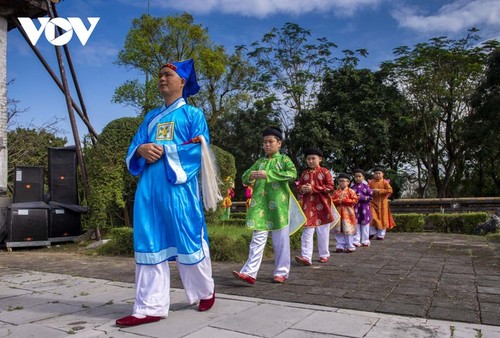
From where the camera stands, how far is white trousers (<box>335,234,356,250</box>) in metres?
8.06

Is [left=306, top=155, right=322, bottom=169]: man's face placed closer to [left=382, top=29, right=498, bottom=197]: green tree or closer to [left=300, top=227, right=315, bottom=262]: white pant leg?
[left=300, top=227, right=315, bottom=262]: white pant leg

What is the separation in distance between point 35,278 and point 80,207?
16.7 ft

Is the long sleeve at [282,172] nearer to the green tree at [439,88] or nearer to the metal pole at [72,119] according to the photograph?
the metal pole at [72,119]

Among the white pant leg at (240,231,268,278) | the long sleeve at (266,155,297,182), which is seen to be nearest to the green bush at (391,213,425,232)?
the long sleeve at (266,155,297,182)

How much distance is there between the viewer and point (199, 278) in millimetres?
3510

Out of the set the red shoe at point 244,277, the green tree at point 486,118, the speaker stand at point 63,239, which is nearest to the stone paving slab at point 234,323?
the red shoe at point 244,277

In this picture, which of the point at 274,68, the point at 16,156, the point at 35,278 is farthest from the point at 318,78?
the point at 35,278

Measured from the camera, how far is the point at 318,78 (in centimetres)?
2386

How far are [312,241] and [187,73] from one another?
11.3 feet

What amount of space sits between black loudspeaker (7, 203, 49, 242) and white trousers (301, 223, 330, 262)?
6042mm

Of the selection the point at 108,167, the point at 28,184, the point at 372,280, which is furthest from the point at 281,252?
the point at 28,184

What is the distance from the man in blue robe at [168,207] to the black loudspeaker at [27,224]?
6770 millimetres

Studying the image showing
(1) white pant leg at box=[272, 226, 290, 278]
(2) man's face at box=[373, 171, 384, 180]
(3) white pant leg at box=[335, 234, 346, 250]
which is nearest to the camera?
(1) white pant leg at box=[272, 226, 290, 278]

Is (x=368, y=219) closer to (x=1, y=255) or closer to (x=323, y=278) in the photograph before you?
(x=323, y=278)
